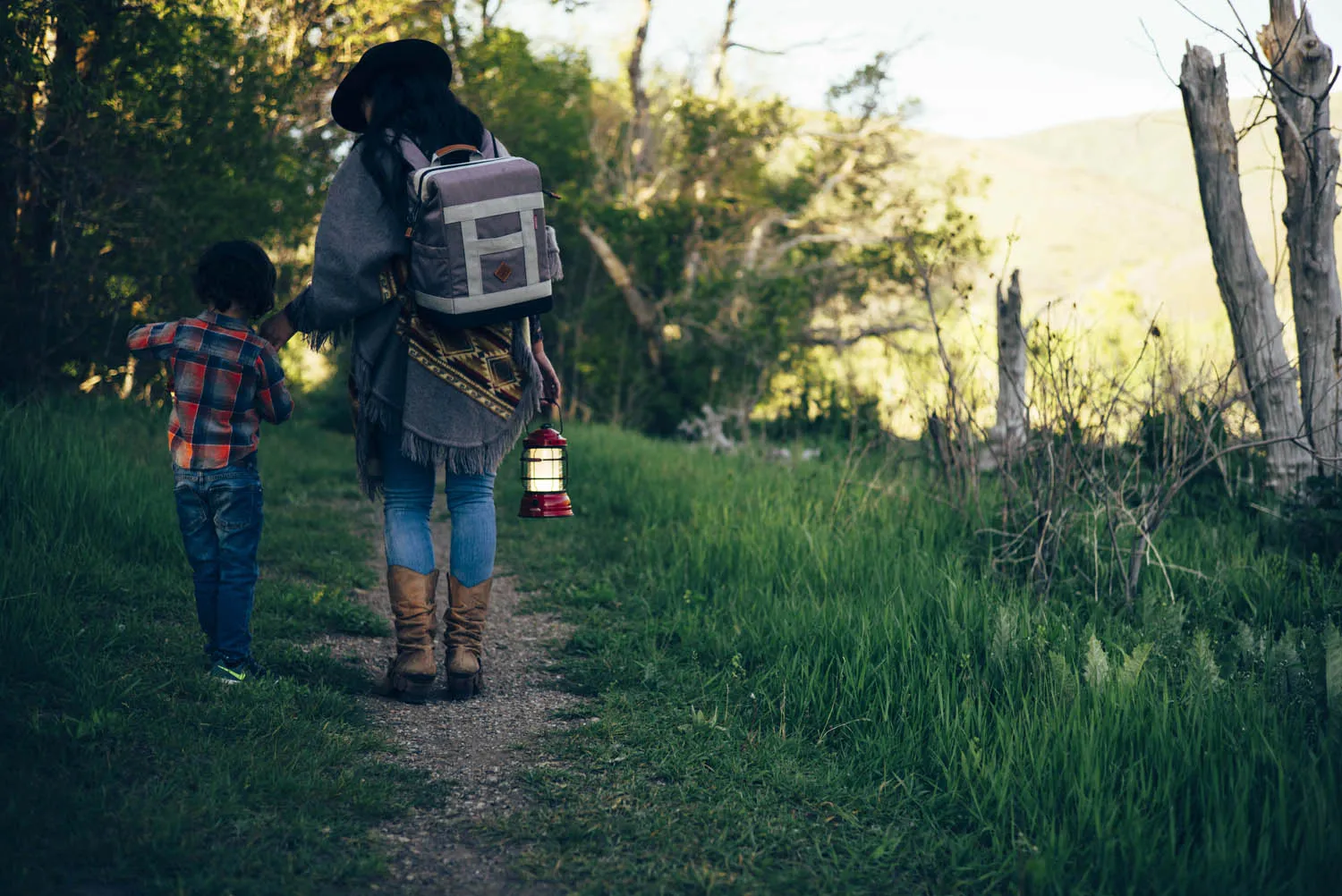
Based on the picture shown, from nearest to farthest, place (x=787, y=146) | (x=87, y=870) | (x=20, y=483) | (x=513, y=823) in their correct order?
(x=87, y=870) < (x=513, y=823) < (x=20, y=483) < (x=787, y=146)

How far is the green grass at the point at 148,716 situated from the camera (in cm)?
204

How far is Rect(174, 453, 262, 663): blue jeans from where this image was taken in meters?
2.94

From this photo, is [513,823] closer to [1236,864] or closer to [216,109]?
[1236,864]

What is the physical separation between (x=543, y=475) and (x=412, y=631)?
67 centimetres

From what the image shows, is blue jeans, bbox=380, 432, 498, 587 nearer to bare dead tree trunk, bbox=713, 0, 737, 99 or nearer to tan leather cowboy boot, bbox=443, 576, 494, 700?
tan leather cowboy boot, bbox=443, 576, 494, 700

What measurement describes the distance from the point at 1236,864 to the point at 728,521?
3088 mm

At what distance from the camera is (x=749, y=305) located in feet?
41.1

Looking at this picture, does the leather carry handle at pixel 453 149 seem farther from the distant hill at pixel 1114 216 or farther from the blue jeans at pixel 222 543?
the distant hill at pixel 1114 216

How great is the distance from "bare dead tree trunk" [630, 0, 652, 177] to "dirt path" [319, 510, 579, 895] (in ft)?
35.4

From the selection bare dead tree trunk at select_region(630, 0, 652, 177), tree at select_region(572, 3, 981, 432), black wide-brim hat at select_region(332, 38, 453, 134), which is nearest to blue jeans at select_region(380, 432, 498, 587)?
black wide-brim hat at select_region(332, 38, 453, 134)

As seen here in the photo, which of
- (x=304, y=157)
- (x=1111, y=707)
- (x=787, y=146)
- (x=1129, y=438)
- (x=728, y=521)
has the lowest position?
(x=1111, y=707)

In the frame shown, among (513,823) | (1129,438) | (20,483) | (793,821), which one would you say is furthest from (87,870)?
(1129,438)

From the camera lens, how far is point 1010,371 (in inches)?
170

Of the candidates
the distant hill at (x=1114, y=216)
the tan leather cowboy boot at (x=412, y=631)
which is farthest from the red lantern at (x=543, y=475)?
the distant hill at (x=1114, y=216)
